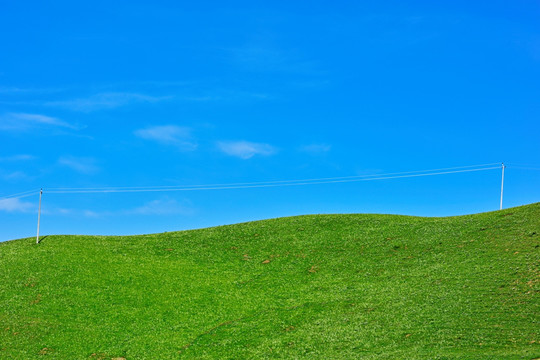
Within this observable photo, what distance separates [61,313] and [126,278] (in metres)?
8.38

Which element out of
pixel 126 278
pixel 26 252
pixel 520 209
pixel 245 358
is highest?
pixel 520 209

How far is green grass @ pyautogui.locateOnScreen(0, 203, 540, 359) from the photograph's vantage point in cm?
3803

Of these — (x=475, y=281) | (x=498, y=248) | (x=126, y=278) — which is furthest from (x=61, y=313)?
(x=498, y=248)

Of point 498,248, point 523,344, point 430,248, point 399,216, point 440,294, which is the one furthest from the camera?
point 399,216

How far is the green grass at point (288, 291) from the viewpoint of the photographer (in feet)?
125

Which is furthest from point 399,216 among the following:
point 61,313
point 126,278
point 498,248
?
point 61,313

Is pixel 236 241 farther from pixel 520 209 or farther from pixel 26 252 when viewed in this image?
pixel 520 209

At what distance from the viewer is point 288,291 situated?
166 feet

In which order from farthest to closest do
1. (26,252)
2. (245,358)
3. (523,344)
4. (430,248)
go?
(26,252) < (430,248) < (245,358) < (523,344)

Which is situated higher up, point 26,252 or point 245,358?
point 26,252

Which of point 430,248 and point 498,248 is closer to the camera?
point 498,248

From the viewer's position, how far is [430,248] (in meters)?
57.0

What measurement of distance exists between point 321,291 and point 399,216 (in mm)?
26678

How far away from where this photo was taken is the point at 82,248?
63.9 metres
